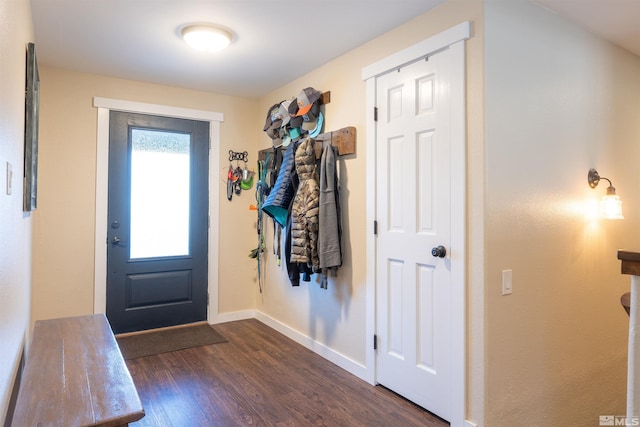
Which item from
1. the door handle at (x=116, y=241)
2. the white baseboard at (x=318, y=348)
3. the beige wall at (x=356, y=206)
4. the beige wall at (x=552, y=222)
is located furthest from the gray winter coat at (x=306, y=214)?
the door handle at (x=116, y=241)

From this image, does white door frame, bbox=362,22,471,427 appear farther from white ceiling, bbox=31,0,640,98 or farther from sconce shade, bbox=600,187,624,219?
sconce shade, bbox=600,187,624,219

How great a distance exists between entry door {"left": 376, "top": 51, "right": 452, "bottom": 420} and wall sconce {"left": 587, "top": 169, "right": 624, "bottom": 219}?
111cm

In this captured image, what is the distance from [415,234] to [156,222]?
8.61 ft

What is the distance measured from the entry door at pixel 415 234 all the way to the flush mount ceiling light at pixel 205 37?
1.11 m

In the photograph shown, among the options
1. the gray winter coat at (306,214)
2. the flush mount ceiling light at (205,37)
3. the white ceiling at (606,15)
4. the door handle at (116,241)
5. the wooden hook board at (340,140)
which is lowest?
the door handle at (116,241)

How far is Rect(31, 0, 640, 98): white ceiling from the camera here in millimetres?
2305

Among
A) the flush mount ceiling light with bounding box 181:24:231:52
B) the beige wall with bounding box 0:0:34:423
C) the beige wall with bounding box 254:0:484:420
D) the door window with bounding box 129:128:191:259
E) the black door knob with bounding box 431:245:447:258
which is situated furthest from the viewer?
the door window with bounding box 129:128:191:259

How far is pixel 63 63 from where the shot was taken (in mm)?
3258

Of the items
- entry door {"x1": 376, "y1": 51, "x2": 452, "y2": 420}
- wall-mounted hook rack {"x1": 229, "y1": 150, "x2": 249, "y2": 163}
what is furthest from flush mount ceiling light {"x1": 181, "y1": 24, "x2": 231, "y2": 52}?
wall-mounted hook rack {"x1": 229, "y1": 150, "x2": 249, "y2": 163}

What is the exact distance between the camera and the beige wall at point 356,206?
6.74 feet

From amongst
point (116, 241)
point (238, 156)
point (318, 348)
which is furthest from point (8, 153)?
point (238, 156)

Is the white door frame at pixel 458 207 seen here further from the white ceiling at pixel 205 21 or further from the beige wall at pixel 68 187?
the beige wall at pixel 68 187

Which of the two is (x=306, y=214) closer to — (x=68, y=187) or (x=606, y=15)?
(x=68, y=187)

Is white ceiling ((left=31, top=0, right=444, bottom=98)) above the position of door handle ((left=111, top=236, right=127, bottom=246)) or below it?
above
